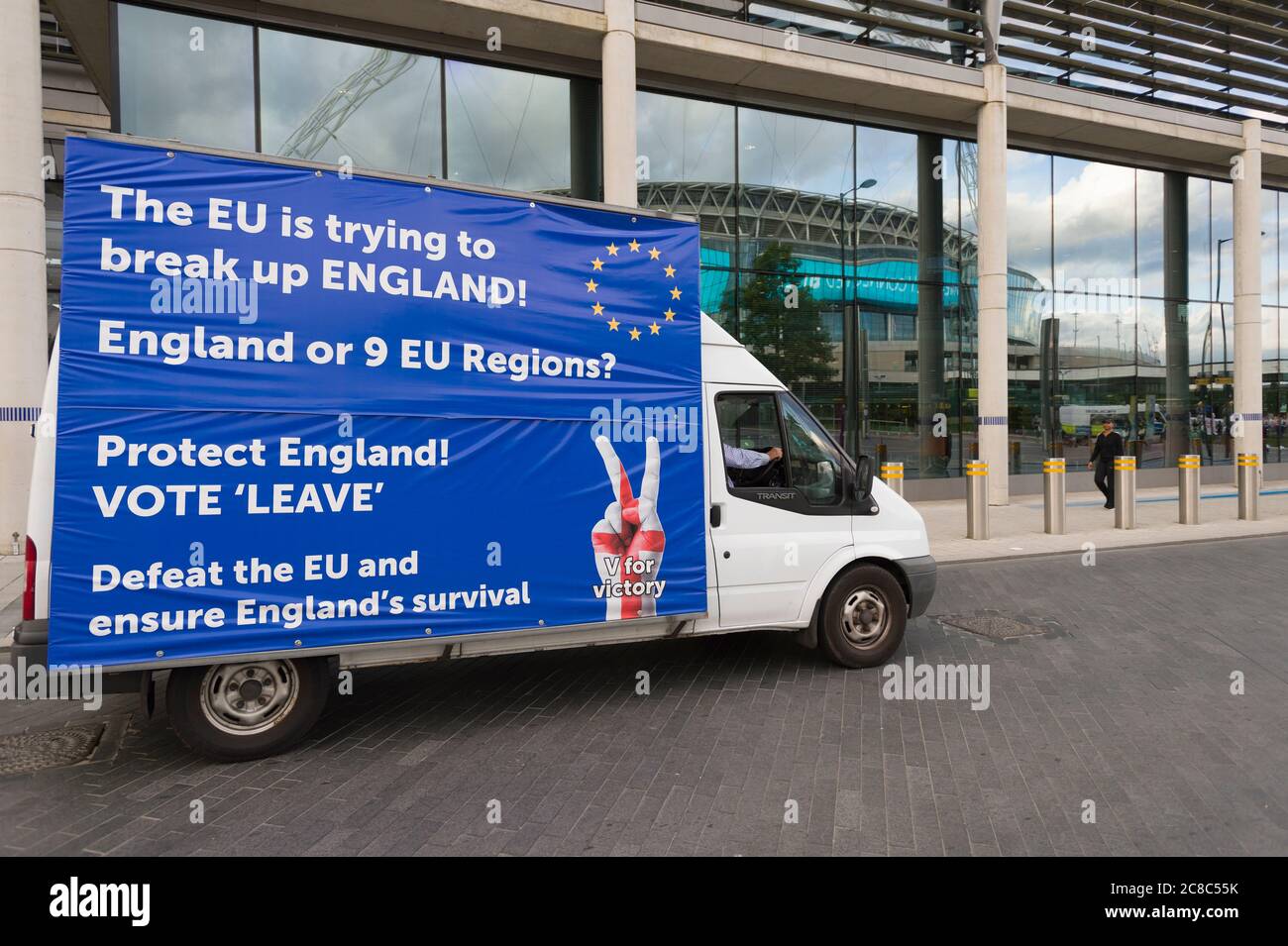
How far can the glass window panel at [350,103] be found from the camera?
13922 millimetres

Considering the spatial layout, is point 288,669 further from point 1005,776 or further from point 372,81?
point 372,81

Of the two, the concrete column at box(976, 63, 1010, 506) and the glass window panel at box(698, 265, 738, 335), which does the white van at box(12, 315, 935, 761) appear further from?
the concrete column at box(976, 63, 1010, 506)

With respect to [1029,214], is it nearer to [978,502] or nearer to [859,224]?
[859,224]

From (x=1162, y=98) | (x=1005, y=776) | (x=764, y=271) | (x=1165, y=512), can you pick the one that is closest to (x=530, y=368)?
(x=1005, y=776)

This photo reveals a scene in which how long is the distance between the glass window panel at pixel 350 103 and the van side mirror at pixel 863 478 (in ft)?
36.4

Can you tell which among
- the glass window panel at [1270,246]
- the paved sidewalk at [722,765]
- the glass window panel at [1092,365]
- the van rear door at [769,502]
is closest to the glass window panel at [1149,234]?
the glass window panel at [1092,365]

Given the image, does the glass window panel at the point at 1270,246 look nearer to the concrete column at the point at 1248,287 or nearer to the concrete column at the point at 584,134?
the concrete column at the point at 1248,287

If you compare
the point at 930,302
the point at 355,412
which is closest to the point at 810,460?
the point at 355,412

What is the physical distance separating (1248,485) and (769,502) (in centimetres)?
1395

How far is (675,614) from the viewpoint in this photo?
567 centimetres

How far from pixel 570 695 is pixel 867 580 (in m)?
2.34

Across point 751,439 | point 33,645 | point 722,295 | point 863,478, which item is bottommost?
point 33,645

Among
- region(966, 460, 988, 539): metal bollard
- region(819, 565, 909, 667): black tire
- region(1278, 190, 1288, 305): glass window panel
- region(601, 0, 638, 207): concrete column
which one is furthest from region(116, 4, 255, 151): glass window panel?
region(1278, 190, 1288, 305): glass window panel

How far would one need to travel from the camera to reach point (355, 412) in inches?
188
